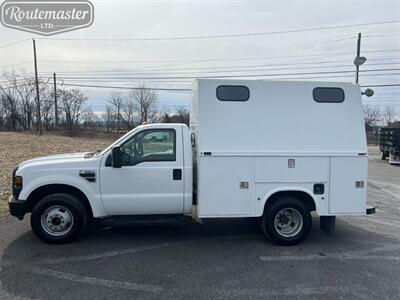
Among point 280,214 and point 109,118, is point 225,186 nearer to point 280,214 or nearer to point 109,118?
point 280,214

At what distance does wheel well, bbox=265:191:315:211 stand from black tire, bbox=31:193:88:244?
2.95 meters

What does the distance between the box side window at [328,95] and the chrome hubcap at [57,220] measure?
4.34 meters

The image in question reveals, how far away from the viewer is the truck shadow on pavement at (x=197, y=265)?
13.1 feet

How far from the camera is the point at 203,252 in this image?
204 inches

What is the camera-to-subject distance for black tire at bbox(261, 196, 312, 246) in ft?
17.8

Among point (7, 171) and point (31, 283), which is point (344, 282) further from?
point (7, 171)

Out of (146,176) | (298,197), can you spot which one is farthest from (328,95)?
(146,176)

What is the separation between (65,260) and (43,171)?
1413 millimetres

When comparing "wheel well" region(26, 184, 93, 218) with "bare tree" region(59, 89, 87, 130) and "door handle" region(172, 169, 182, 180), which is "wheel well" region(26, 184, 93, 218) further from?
"bare tree" region(59, 89, 87, 130)

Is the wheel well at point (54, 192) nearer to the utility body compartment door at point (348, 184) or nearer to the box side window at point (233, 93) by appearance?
the box side window at point (233, 93)

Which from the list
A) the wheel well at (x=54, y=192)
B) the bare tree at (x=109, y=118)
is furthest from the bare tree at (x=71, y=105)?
the wheel well at (x=54, y=192)

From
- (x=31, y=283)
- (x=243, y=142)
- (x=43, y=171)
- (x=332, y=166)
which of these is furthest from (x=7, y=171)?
(x=332, y=166)

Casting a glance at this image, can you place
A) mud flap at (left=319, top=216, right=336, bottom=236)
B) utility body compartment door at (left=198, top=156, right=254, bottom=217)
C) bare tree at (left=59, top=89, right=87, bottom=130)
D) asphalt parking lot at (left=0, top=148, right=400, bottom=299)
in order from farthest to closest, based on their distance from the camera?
1. bare tree at (left=59, top=89, right=87, bottom=130)
2. mud flap at (left=319, top=216, right=336, bottom=236)
3. utility body compartment door at (left=198, top=156, right=254, bottom=217)
4. asphalt parking lot at (left=0, top=148, right=400, bottom=299)

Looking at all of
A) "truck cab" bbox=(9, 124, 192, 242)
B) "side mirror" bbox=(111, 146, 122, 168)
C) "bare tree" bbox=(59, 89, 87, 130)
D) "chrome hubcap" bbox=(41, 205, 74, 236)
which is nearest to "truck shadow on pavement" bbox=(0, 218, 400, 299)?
"chrome hubcap" bbox=(41, 205, 74, 236)
